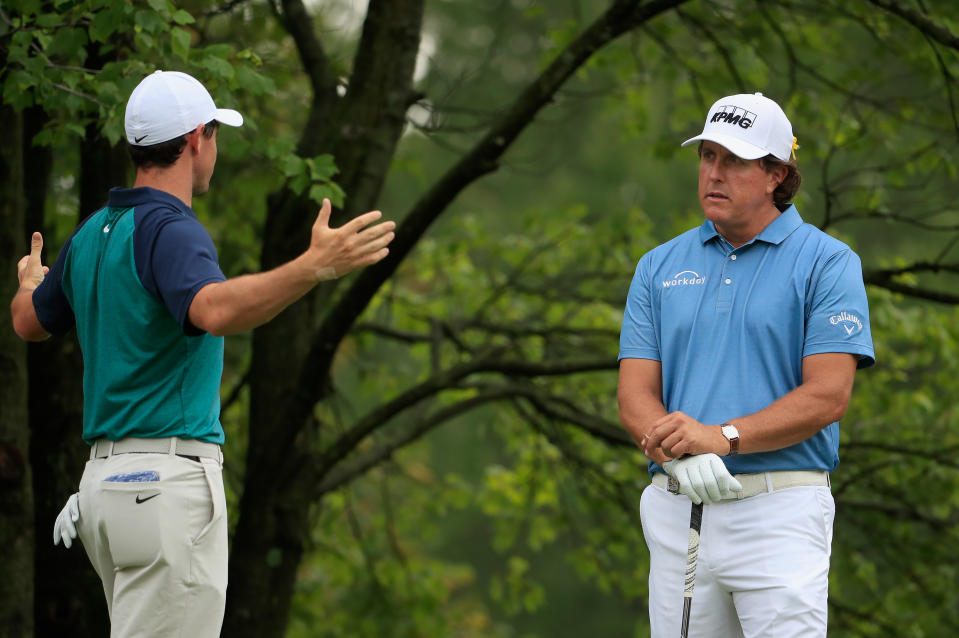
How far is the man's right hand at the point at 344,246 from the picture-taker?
262 cm

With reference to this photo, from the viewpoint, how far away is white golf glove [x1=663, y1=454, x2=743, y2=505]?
305 cm

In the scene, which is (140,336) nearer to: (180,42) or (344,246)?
(344,246)

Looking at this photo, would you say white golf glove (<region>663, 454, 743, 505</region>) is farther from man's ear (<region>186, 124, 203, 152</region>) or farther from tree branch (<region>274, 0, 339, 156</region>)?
tree branch (<region>274, 0, 339, 156</region>)

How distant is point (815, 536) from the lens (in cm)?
311

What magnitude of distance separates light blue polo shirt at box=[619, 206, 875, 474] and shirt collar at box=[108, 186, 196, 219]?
1.37 metres

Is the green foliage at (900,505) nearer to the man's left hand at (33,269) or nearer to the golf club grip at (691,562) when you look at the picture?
Answer: the golf club grip at (691,562)

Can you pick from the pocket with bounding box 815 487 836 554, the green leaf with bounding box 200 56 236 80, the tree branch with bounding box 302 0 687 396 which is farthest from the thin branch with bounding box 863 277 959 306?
the green leaf with bounding box 200 56 236 80

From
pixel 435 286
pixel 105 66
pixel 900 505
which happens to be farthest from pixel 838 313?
pixel 435 286

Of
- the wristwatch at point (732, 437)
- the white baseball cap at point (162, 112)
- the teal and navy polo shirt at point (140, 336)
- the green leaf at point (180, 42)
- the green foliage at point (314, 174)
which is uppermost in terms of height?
the green leaf at point (180, 42)

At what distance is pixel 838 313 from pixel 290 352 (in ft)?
12.2

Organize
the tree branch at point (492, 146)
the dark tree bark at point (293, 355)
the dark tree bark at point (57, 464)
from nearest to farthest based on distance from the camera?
the tree branch at point (492, 146), the dark tree bark at point (57, 464), the dark tree bark at point (293, 355)

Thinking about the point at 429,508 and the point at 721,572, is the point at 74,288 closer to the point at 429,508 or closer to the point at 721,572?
the point at 721,572

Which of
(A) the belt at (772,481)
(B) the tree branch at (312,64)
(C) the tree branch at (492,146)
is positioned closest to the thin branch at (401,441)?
(C) the tree branch at (492,146)

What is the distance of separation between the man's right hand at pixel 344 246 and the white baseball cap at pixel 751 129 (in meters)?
1.09
